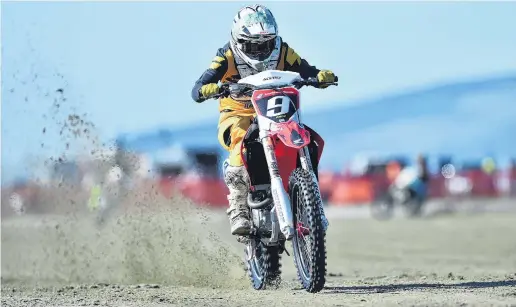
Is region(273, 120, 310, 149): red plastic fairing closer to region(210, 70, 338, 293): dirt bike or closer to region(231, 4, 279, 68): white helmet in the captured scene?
region(210, 70, 338, 293): dirt bike

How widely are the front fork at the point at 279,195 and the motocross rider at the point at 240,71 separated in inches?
21.5

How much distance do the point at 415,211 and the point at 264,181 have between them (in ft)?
64.3

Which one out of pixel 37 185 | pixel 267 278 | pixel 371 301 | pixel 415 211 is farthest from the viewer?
pixel 415 211

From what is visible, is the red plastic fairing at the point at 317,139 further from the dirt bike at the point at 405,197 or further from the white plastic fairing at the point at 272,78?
the dirt bike at the point at 405,197

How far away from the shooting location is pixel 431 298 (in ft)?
27.7

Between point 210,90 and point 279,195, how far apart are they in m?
1.14

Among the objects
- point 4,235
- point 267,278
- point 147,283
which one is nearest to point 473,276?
point 267,278

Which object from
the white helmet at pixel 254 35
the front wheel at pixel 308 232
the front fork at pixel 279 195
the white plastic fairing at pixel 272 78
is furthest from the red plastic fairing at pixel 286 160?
the white helmet at pixel 254 35

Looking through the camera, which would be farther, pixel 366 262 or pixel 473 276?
pixel 366 262

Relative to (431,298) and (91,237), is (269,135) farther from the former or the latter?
(91,237)

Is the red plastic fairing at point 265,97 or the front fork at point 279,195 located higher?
the red plastic fairing at point 265,97

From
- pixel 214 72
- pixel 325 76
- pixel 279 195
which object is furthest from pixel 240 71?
pixel 279 195

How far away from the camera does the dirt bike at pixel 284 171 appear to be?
8781mm

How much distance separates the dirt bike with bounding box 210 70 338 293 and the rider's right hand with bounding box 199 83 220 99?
52 mm
